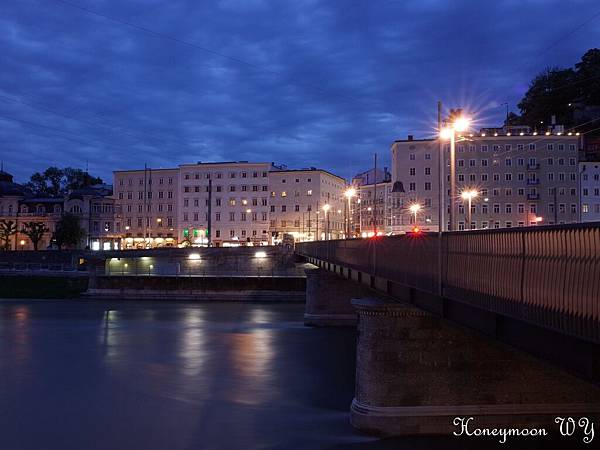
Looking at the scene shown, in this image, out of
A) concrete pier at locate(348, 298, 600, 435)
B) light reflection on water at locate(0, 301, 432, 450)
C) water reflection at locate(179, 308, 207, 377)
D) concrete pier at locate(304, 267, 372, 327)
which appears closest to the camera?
concrete pier at locate(348, 298, 600, 435)

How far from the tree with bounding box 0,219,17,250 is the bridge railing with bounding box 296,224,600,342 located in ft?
385

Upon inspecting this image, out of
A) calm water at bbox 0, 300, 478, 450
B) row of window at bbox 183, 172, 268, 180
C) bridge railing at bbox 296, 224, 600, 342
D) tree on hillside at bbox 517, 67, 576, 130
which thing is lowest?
calm water at bbox 0, 300, 478, 450

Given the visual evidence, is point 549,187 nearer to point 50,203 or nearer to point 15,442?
point 15,442

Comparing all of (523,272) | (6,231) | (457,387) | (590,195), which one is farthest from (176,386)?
(6,231)

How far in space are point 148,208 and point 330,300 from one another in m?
87.1

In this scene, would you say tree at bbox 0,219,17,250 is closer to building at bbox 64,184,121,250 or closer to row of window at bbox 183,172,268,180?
building at bbox 64,184,121,250

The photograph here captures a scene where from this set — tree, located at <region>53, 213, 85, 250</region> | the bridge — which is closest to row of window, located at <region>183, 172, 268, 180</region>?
tree, located at <region>53, 213, 85, 250</region>

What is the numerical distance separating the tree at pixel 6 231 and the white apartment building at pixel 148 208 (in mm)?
20669

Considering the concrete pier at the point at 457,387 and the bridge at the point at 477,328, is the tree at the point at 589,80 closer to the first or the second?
the bridge at the point at 477,328

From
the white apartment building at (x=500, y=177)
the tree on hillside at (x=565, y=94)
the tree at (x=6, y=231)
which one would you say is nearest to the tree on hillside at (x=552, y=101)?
the tree on hillside at (x=565, y=94)

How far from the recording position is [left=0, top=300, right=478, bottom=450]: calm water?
21.2 m

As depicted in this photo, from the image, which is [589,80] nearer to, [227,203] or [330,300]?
[227,203]

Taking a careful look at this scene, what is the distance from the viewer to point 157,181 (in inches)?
5182

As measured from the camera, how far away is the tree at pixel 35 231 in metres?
117
